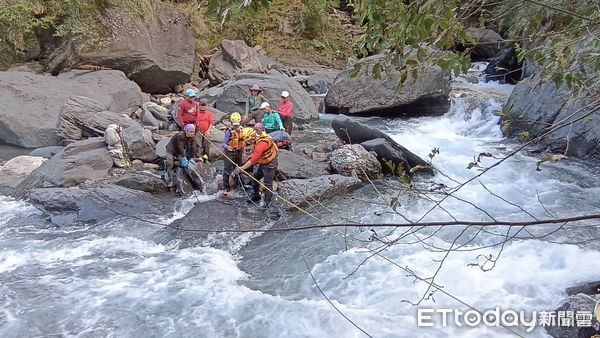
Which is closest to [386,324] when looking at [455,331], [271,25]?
[455,331]

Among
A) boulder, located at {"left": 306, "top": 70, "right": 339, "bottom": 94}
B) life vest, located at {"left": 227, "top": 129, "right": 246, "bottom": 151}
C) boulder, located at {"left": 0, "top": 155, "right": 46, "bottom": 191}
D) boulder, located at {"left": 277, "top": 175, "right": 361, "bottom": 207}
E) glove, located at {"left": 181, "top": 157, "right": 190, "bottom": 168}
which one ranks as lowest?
boulder, located at {"left": 306, "top": 70, "right": 339, "bottom": 94}

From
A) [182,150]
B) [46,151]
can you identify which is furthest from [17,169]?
[182,150]

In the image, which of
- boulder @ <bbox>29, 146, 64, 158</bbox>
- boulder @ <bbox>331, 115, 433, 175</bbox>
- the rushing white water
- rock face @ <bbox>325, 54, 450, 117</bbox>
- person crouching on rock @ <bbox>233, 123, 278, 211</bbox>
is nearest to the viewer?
the rushing white water

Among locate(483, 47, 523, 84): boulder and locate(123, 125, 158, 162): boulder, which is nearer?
locate(123, 125, 158, 162): boulder

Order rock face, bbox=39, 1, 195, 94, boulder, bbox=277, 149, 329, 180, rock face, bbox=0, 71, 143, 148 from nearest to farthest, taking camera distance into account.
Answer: boulder, bbox=277, 149, 329, 180, rock face, bbox=0, 71, 143, 148, rock face, bbox=39, 1, 195, 94

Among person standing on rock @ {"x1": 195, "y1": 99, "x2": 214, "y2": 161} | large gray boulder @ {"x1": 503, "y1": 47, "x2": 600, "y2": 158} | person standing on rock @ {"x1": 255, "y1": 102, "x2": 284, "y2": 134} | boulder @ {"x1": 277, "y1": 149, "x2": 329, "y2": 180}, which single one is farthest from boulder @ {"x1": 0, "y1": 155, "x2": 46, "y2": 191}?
large gray boulder @ {"x1": 503, "y1": 47, "x2": 600, "y2": 158}

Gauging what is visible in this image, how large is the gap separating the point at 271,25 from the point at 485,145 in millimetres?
12864

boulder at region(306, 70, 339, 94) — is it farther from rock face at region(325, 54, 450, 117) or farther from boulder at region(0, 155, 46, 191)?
boulder at region(0, 155, 46, 191)

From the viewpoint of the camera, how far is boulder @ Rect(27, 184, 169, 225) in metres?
7.47

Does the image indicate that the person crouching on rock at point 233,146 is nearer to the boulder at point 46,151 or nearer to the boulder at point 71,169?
the boulder at point 71,169

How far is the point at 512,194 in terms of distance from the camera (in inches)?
331

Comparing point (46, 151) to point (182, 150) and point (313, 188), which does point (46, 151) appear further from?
point (313, 188)

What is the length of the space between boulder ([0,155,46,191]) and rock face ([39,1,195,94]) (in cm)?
480

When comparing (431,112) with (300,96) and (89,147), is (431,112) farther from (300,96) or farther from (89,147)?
(89,147)
